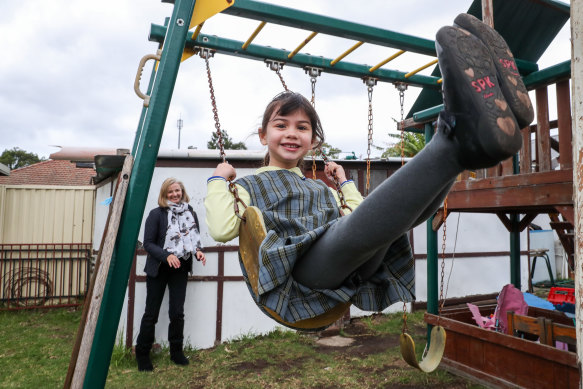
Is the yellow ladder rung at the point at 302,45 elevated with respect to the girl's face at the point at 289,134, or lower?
elevated

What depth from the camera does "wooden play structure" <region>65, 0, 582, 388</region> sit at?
5.88 feet

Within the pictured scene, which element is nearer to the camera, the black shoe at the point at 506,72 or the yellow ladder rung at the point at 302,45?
the black shoe at the point at 506,72

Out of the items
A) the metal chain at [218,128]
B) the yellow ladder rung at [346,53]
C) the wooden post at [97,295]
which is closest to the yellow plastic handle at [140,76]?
the metal chain at [218,128]

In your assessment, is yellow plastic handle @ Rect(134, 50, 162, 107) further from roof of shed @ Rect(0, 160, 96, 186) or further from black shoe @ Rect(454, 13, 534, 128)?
roof of shed @ Rect(0, 160, 96, 186)

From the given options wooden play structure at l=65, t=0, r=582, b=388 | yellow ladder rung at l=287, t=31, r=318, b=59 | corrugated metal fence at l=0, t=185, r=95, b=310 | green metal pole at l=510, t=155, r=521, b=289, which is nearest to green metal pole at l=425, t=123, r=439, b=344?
wooden play structure at l=65, t=0, r=582, b=388

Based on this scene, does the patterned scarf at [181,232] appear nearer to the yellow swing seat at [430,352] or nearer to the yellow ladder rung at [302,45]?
the yellow ladder rung at [302,45]

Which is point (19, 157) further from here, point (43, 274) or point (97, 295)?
point (97, 295)

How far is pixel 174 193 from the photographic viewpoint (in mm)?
3973

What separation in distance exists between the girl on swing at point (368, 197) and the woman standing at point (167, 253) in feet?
7.00

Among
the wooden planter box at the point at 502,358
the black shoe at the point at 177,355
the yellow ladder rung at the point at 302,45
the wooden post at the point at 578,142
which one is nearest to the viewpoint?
the wooden post at the point at 578,142

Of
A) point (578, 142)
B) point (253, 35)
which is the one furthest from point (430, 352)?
point (253, 35)

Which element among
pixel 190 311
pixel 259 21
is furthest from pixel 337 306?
pixel 190 311

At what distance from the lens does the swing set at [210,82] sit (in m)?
1.73

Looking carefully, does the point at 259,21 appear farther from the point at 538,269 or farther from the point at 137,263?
the point at 538,269
